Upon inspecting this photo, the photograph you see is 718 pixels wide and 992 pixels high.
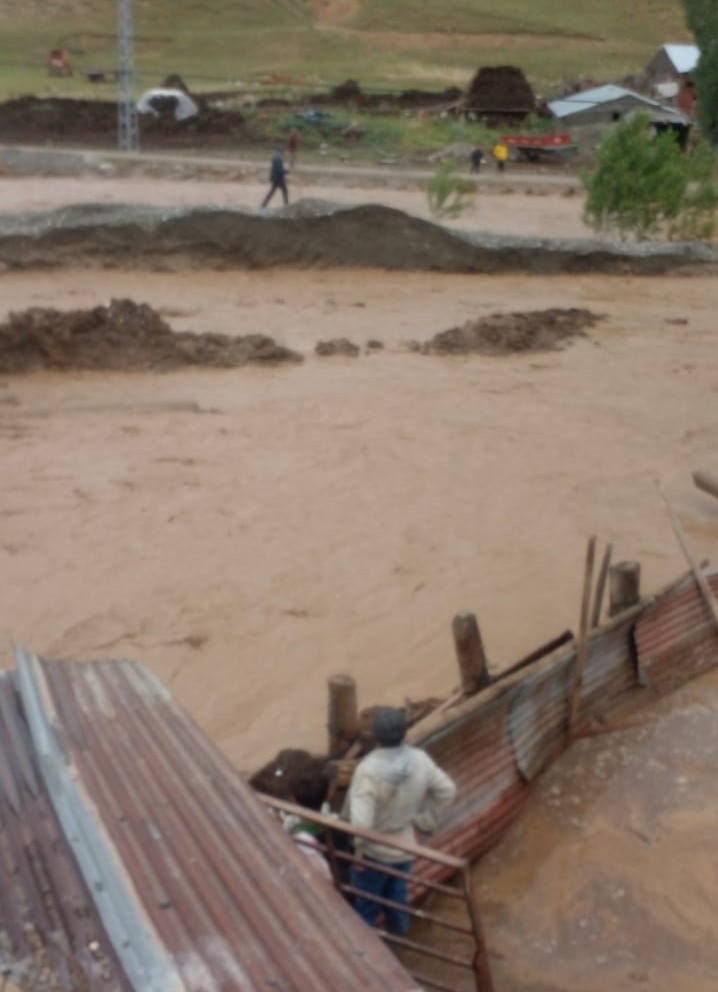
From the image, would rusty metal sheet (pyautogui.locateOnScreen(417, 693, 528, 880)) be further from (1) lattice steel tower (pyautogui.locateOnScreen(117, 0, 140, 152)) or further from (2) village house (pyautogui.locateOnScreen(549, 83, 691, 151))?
(2) village house (pyautogui.locateOnScreen(549, 83, 691, 151))

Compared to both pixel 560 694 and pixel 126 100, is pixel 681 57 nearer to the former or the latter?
pixel 126 100

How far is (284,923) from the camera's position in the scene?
398cm

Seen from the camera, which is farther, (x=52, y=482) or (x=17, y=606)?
(x=52, y=482)

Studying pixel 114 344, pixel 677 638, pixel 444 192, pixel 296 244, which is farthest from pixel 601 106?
pixel 677 638

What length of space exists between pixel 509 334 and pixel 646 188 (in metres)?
7.36

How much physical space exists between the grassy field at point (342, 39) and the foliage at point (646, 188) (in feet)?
98.9

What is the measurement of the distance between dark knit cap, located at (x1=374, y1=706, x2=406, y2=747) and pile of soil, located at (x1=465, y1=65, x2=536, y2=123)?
42262 mm

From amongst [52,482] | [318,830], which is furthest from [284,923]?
[52,482]

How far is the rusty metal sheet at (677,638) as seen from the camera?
7430mm

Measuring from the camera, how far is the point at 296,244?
20.3 m

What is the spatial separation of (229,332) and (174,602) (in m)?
8.21

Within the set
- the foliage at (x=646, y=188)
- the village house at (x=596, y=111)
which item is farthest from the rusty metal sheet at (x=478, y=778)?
the village house at (x=596, y=111)

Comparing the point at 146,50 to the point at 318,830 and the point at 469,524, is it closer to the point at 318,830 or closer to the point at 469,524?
the point at 469,524

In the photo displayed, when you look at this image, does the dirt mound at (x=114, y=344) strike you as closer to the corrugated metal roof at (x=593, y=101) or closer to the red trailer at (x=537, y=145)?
the red trailer at (x=537, y=145)
